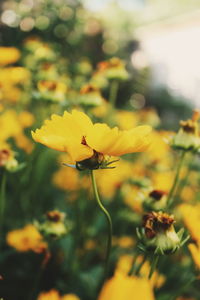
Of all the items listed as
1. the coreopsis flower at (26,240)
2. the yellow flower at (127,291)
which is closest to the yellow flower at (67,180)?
the coreopsis flower at (26,240)

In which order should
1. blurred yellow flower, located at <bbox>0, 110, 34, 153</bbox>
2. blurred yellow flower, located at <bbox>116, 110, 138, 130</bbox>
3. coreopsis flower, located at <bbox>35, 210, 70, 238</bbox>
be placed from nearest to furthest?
coreopsis flower, located at <bbox>35, 210, 70, 238</bbox>, blurred yellow flower, located at <bbox>0, 110, 34, 153</bbox>, blurred yellow flower, located at <bbox>116, 110, 138, 130</bbox>

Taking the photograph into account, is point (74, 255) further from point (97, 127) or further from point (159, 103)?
A: point (159, 103)

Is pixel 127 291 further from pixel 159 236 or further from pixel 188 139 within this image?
pixel 188 139

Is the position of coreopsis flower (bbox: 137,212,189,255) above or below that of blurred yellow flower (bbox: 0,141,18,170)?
above

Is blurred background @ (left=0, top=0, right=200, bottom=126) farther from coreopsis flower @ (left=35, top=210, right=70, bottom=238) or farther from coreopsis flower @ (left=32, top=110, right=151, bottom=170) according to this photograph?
coreopsis flower @ (left=32, top=110, right=151, bottom=170)

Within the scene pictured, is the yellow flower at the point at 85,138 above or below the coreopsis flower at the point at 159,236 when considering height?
above

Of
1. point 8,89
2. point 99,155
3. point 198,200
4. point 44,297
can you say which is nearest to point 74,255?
point 44,297

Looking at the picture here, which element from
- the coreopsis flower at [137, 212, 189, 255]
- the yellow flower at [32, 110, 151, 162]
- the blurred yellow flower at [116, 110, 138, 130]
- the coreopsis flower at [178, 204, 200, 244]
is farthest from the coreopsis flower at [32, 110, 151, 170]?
the blurred yellow flower at [116, 110, 138, 130]

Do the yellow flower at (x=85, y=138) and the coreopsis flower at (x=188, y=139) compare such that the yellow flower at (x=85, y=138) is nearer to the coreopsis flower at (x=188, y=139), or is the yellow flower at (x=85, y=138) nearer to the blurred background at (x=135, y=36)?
the coreopsis flower at (x=188, y=139)
